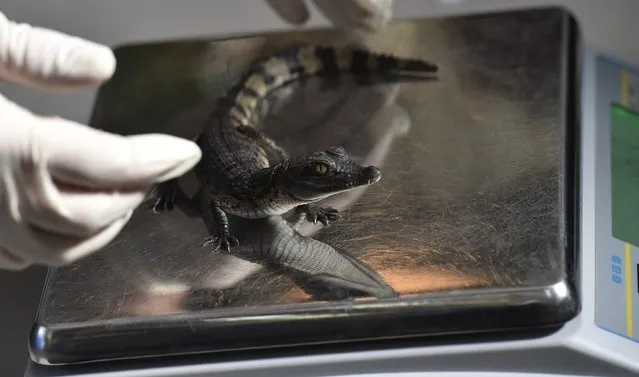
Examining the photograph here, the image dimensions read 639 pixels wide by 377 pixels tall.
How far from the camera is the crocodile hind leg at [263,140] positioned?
116 centimetres

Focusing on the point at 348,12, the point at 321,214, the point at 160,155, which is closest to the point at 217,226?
the point at 321,214

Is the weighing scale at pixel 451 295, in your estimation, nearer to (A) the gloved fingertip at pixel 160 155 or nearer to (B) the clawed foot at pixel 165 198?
(B) the clawed foot at pixel 165 198

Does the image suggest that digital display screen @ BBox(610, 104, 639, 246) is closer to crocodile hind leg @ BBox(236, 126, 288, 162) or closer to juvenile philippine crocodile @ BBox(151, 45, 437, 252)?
juvenile philippine crocodile @ BBox(151, 45, 437, 252)

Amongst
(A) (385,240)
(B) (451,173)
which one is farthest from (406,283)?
(B) (451,173)

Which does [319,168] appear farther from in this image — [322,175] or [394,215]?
[394,215]

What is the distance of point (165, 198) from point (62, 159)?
1.26 feet

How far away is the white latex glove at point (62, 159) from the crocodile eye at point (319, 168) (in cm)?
24

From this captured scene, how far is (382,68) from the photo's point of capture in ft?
4.23

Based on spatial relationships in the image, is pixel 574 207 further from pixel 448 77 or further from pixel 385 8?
pixel 385 8

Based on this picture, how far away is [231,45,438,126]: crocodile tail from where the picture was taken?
1267 mm

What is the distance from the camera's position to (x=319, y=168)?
997 mm

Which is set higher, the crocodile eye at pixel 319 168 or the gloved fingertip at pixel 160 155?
the gloved fingertip at pixel 160 155

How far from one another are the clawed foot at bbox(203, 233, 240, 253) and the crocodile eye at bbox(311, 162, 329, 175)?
0.13m

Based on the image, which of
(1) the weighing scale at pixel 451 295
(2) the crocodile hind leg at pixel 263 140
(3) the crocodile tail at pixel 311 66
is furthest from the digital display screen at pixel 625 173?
(2) the crocodile hind leg at pixel 263 140
